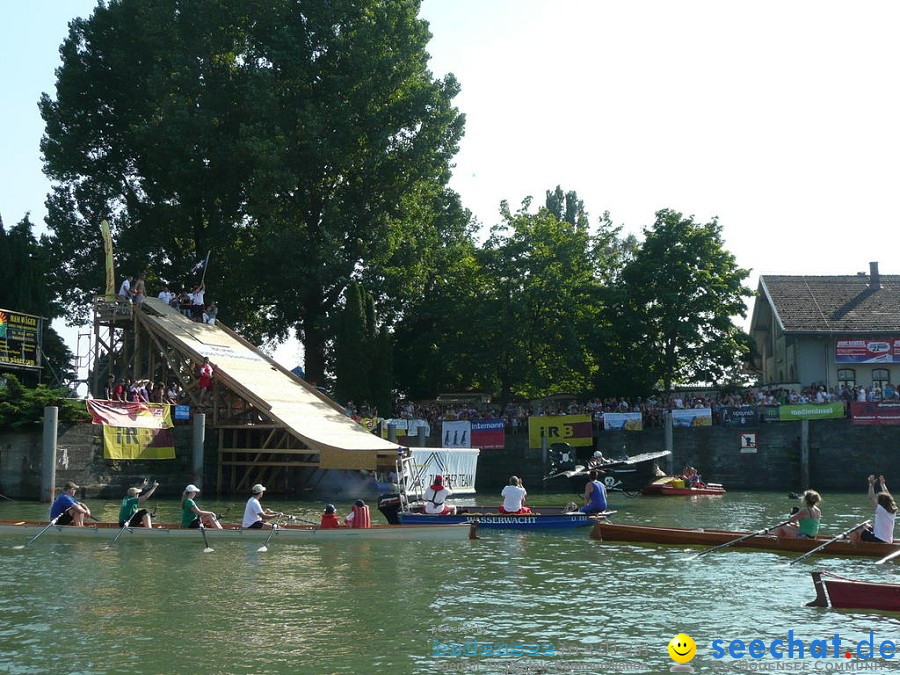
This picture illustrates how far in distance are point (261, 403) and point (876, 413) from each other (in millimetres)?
25551

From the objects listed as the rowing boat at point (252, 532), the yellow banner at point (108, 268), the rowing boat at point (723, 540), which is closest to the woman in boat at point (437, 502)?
the rowing boat at point (252, 532)

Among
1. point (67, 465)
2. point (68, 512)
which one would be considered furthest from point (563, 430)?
point (68, 512)

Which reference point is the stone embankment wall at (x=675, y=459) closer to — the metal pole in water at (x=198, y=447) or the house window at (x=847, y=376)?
the metal pole in water at (x=198, y=447)

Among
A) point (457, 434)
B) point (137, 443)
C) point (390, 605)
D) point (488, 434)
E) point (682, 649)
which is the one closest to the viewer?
point (682, 649)

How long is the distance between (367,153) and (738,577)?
34408 millimetres

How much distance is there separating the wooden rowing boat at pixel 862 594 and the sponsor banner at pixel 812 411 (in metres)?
28.2

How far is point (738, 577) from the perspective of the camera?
19828 mm

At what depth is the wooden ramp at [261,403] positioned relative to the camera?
117ft

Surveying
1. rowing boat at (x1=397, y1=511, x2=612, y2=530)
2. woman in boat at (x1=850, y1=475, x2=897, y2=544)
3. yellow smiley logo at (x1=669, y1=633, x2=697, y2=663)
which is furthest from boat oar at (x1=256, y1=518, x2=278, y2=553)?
woman in boat at (x1=850, y1=475, x2=897, y2=544)

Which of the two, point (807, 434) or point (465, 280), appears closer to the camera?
point (807, 434)

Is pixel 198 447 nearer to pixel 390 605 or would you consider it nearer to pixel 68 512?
pixel 68 512

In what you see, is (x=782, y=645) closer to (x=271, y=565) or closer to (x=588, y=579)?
(x=588, y=579)

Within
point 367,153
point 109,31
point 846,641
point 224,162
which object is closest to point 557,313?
point 367,153

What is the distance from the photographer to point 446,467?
34.4m
